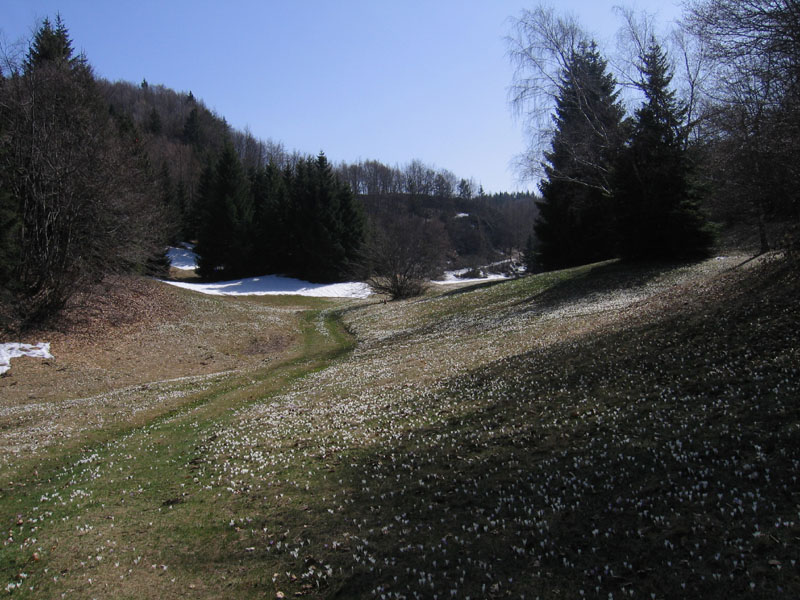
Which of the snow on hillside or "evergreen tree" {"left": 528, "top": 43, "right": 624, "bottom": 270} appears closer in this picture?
"evergreen tree" {"left": 528, "top": 43, "right": 624, "bottom": 270}

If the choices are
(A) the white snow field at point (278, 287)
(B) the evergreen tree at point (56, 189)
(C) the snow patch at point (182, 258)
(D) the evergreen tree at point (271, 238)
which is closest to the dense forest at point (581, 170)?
(B) the evergreen tree at point (56, 189)

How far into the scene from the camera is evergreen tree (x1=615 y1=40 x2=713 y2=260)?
113 ft

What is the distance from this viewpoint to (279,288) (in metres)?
73.7

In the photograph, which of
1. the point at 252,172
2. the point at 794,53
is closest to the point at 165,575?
the point at 794,53

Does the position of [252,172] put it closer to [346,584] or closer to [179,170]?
[179,170]

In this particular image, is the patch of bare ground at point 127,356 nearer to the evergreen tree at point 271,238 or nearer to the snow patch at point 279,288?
the snow patch at point 279,288

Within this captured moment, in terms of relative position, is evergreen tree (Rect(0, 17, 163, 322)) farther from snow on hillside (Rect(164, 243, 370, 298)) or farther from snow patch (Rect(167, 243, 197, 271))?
snow patch (Rect(167, 243, 197, 271))

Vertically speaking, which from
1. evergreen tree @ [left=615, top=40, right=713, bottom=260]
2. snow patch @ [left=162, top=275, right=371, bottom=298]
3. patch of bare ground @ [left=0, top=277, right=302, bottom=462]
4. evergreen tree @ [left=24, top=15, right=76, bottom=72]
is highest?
evergreen tree @ [left=24, top=15, right=76, bottom=72]

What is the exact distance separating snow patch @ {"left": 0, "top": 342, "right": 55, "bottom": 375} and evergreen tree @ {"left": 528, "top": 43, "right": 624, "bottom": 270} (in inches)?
1643

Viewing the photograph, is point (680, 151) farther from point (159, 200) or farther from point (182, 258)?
point (182, 258)

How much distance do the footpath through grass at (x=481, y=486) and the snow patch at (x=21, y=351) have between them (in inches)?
685

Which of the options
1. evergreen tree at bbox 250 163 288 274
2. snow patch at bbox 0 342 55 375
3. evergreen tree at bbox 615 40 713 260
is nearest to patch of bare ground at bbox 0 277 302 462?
snow patch at bbox 0 342 55 375

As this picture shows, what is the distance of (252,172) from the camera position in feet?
370

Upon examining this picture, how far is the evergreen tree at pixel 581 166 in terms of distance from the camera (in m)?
41.2
